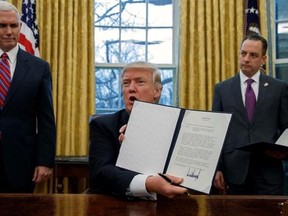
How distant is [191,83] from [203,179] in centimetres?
324

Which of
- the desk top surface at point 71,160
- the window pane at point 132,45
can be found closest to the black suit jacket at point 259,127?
the desk top surface at point 71,160

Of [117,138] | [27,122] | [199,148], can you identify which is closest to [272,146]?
[117,138]

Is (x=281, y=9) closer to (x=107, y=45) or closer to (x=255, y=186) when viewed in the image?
(x=107, y=45)

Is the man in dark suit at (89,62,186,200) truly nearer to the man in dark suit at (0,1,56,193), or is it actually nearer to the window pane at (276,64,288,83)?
the man in dark suit at (0,1,56,193)

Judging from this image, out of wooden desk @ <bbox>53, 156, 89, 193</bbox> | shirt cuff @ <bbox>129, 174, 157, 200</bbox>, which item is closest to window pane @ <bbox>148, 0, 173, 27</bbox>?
wooden desk @ <bbox>53, 156, 89, 193</bbox>

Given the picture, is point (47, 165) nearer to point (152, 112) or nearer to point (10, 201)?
point (10, 201)

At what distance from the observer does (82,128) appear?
4707 millimetres

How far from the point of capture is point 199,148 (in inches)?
67.5

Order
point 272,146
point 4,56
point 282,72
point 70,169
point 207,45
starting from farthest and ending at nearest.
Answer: point 282,72
point 207,45
point 70,169
point 4,56
point 272,146

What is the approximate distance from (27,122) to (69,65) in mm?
1869

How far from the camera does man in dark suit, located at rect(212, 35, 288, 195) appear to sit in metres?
3.18

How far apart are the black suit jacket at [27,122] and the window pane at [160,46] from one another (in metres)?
2.46

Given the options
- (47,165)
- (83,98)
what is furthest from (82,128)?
(47,165)

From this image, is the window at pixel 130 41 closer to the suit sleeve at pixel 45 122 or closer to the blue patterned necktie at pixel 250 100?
the blue patterned necktie at pixel 250 100
